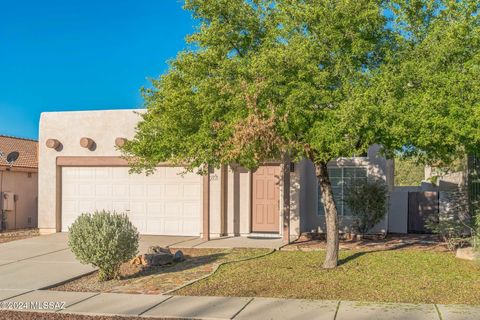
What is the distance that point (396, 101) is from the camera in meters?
8.81

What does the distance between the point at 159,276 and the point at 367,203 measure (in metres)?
7.12

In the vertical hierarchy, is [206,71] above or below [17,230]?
above

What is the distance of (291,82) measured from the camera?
917 cm

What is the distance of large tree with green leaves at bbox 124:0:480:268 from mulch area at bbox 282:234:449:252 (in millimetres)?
4276

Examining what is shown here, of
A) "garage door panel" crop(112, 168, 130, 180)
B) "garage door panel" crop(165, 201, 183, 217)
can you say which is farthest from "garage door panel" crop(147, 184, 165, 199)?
"garage door panel" crop(112, 168, 130, 180)

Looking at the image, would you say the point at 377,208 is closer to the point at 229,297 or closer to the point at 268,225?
the point at 268,225

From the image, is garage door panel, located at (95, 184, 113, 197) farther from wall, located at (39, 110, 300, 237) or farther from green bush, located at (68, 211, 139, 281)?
green bush, located at (68, 211, 139, 281)

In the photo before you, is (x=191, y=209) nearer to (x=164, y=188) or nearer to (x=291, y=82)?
(x=164, y=188)

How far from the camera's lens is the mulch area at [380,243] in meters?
13.7

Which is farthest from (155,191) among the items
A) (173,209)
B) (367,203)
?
(367,203)

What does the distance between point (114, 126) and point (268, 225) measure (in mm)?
5905

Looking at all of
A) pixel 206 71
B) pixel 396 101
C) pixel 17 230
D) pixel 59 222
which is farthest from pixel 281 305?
pixel 17 230

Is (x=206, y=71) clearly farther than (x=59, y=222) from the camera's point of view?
No

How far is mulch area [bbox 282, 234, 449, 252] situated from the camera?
45.0ft
